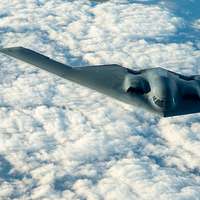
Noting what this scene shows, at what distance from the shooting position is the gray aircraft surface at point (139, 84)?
24.8 metres

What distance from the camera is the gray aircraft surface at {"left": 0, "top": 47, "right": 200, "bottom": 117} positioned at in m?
24.8

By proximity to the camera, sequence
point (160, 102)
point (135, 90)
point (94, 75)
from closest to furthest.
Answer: point (160, 102), point (135, 90), point (94, 75)

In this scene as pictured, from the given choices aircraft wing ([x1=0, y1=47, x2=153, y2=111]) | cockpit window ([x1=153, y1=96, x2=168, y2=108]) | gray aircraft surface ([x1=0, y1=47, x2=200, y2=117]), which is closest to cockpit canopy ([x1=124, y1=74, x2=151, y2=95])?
gray aircraft surface ([x1=0, y1=47, x2=200, y2=117])

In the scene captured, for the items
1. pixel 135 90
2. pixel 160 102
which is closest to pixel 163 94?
pixel 160 102

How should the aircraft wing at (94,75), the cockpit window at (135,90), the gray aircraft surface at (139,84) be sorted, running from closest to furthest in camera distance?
the gray aircraft surface at (139,84), the aircraft wing at (94,75), the cockpit window at (135,90)

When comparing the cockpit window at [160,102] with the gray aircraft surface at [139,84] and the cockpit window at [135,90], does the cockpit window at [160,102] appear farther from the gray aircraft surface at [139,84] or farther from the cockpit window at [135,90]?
the cockpit window at [135,90]

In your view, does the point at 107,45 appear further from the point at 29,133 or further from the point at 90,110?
the point at 29,133

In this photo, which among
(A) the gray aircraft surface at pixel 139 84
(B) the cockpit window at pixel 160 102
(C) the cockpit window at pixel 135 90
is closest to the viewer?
(B) the cockpit window at pixel 160 102

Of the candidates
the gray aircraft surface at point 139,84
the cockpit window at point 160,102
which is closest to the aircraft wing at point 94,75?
the gray aircraft surface at point 139,84

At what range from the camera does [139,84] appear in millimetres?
26203

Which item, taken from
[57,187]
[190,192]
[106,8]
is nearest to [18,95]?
[57,187]

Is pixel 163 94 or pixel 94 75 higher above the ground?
pixel 163 94

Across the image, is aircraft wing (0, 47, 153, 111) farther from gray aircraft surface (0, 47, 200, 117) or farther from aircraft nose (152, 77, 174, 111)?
aircraft nose (152, 77, 174, 111)

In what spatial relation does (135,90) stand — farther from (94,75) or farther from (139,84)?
(94,75)
